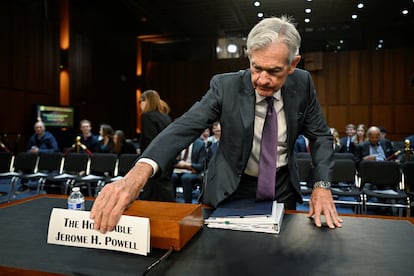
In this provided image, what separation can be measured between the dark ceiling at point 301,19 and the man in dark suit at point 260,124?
7.93 meters

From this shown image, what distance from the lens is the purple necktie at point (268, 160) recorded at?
1.26 m

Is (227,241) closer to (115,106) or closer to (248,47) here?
(248,47)

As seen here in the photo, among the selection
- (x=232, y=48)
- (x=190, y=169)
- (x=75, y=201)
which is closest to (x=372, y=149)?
(x=190, y=169)

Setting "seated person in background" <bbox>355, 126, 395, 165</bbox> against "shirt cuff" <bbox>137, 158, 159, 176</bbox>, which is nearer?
"shirt cuff" <bbox>137, 158, 159, 176</bbox>

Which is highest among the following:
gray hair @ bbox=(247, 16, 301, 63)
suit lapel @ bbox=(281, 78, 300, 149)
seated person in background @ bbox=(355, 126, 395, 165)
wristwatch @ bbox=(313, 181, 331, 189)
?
gray hair @ bbox=(247, 16, 301, 63)

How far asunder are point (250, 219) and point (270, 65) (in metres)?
0.47

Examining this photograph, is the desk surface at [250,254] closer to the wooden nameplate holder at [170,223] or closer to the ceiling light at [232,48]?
the wooden nameplate holder at [170,223]

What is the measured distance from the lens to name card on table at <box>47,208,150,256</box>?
32.0 inches

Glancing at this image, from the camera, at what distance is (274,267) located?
30.2 inches

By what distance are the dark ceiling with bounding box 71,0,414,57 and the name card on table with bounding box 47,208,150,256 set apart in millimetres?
9246

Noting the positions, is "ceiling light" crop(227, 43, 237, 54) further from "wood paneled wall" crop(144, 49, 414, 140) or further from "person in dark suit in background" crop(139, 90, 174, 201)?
"person in dark suit in background" crop(139, 90, 174, 201)

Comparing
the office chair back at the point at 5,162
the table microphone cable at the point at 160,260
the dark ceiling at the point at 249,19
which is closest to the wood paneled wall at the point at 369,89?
the dark ceiling at the point at 249,19

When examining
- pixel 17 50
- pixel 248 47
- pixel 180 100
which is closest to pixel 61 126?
pixel 17 50

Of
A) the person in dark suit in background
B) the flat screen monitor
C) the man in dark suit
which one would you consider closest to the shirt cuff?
the man in dark suit
